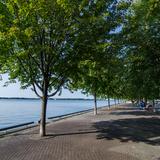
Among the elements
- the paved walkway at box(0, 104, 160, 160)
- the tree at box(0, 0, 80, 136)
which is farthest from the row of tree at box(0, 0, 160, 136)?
the paved walkway at box(0, 104, 160, 160)

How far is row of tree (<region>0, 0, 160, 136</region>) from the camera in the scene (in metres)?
18.2

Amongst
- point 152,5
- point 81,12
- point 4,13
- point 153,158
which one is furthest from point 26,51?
point 153,158

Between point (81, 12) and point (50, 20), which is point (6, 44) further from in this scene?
point (81, 12)

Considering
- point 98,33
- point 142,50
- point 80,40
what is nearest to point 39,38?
point 80,40

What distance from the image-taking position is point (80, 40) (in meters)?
19.2

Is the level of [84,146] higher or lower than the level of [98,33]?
lower

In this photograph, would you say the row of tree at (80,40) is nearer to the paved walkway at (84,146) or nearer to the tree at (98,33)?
the tree at (98,33)

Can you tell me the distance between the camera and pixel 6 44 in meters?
18.2

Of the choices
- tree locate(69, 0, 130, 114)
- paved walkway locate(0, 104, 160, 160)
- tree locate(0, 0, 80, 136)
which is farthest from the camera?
tree locate(69, 0, 130, 114)

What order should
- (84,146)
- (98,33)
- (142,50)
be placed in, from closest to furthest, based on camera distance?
(84,146) < (142,50) < (98,33)

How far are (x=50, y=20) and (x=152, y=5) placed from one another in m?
7.06

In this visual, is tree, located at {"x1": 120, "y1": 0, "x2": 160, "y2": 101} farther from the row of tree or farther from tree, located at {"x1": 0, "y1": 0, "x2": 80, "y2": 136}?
tree, located at {"x1": 0, "y1": 0, "x2": 80, "y2": 136}

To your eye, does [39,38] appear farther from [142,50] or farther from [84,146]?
[84,146]

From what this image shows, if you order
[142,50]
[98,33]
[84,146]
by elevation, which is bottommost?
[84,146]
